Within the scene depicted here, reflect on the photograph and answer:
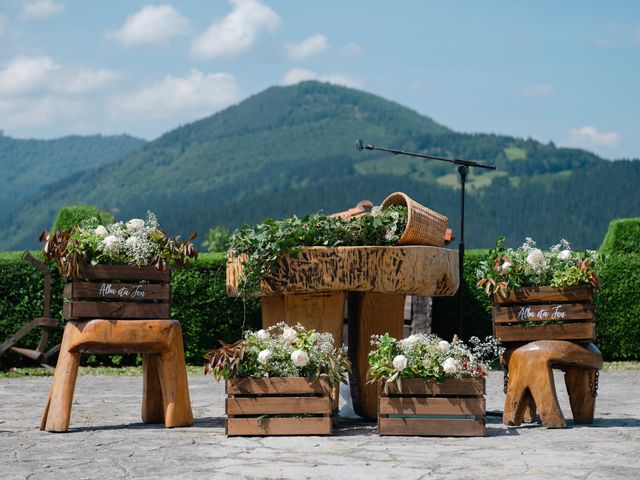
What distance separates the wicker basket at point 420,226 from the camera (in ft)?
23.4

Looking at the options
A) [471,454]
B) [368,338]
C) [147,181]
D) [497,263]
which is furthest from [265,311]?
[147,181]

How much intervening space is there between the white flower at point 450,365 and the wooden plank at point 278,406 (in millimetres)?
791

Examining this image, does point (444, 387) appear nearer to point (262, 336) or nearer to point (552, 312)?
point (552, 312)

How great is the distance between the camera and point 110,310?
7.07 metres

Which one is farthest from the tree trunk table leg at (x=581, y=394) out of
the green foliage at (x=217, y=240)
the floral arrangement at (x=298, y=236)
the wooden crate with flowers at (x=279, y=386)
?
the green foliage at (x=217, y=240)

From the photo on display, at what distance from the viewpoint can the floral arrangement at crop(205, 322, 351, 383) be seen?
22.1 ft

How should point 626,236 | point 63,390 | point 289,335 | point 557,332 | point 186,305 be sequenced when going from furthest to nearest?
point 626,236 < point 186,305 < point 557,332 < point 63,390 < point 289,335

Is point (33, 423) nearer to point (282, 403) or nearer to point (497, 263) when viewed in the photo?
point (282, 403)

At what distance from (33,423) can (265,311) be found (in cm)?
196

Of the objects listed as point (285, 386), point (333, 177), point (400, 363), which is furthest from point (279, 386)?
point (333, 177)

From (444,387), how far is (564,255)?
1.50 metres

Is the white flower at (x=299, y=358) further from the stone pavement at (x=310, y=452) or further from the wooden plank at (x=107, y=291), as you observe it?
the wooden plank at (x=107, y=291)

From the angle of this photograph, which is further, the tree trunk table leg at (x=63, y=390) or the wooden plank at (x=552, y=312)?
the wooden plank at (x=552, y=312)

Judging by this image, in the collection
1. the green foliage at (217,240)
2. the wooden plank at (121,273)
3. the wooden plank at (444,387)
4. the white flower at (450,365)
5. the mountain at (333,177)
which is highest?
the mountain at (333,177)
